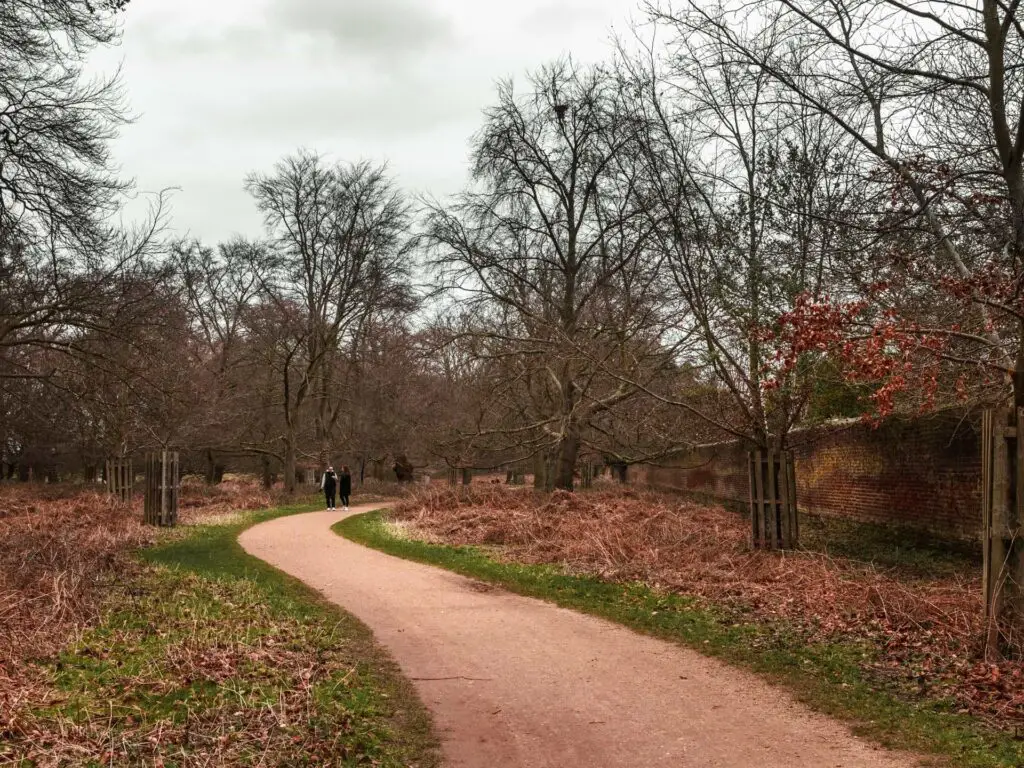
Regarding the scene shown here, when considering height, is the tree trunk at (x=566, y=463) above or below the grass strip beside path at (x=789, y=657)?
above

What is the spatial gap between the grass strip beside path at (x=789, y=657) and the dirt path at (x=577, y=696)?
0.25 m

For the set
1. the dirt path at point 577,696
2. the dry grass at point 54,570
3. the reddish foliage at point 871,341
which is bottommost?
the dirt path at point 577,696

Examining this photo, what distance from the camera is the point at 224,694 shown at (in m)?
5.82

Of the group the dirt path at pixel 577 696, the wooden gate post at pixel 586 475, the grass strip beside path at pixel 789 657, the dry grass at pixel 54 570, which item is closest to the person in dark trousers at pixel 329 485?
the dry grass at pixel 54 570

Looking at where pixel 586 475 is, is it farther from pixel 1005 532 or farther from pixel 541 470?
pixel 1005 532

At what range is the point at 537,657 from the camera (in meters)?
7.64

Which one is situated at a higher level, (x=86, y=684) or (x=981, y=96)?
(x=981, y=96)

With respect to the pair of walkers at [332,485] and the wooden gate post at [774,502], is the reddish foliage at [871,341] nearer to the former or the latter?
the wooden gate post at [774,502]

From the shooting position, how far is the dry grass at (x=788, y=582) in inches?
262

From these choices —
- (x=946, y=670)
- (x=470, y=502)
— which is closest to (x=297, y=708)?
(x=946, y=670)

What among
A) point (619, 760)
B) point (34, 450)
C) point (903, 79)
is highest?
point (903, 79)

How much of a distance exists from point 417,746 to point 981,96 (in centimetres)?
847

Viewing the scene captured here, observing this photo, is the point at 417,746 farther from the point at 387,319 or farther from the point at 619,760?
the point at 387,319

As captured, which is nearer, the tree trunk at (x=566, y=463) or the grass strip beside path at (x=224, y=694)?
the grass strip beside path at (x=224, y=694)
